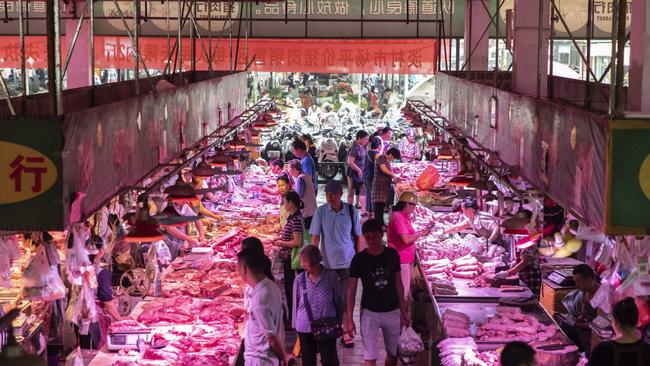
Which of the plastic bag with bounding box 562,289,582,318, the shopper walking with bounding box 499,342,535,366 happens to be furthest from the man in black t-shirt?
the shopper walking with bounding box 499,342,535,366

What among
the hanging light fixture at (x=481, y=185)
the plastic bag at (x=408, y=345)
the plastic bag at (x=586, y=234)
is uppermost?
the hanging light fixture at (x=481, y=185)

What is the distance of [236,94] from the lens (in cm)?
1809

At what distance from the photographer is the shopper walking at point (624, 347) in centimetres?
664

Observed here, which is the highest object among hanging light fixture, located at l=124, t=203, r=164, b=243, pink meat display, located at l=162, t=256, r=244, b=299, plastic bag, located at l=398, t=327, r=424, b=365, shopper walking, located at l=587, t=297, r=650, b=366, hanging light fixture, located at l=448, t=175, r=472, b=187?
hanging light fixture, located at l=124, t=203, r=164, b=243

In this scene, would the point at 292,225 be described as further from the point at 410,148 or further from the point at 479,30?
the point at 410,148

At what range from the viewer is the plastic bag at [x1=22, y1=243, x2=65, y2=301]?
702 cm

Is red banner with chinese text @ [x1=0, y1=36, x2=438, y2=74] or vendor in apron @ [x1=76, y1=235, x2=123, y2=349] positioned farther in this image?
red banner with chinese text @ [x1=0, y1=36, x2=438, y2=74]

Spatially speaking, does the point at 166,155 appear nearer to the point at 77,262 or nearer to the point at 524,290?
the point at 77,262

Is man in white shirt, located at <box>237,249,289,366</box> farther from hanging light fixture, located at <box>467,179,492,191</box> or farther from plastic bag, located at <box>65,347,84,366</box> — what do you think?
hanging light fixture, located at <box>467,179,492,191</box>

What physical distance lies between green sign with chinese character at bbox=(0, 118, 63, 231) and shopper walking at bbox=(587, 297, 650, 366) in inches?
139

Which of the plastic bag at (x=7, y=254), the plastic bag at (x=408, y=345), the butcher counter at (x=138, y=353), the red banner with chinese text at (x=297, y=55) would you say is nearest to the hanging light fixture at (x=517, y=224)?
the plastic bag at (x=408, y=345)

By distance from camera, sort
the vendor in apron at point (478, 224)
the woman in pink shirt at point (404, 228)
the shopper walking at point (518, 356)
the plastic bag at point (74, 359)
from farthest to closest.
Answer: the vendor in apron at point (478, 224) → the woman in pink shirt at point (404, 228) → the plastic bag at point (74, 359) → the shopper walking at point (518, 356)

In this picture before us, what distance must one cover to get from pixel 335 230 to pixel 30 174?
499 cm

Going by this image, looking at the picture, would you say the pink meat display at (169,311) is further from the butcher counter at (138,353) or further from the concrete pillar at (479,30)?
the concrete pillar at (479,30)
